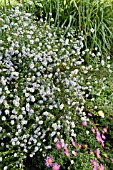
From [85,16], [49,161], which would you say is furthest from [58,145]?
[85,16]

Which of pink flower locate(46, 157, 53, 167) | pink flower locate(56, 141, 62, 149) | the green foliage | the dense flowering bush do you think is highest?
the green foliage

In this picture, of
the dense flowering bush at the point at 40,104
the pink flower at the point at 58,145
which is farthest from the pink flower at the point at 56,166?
the pink flower at the point at 58,145

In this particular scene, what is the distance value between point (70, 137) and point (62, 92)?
1.25ft

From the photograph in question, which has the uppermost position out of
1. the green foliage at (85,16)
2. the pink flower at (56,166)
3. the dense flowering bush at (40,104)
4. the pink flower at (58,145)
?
the green foliage at (85,16)

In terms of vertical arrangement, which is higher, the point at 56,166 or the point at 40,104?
the point at 40,104

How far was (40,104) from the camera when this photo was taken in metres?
2.91

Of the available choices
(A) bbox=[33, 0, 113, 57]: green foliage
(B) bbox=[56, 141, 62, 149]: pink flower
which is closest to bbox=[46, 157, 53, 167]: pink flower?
(B) bbox=[56, 141, 62, 149]: pink flower

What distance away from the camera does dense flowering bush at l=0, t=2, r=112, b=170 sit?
9.04 ft

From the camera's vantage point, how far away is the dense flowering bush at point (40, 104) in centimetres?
276

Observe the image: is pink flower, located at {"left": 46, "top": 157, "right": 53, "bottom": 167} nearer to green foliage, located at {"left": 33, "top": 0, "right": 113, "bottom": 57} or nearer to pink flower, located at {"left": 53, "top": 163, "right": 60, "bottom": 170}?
pink flower, located at {"left": 53, "top": 163, "right": 60, "bottom": 170}

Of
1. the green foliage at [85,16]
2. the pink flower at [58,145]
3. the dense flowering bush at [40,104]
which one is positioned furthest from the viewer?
the green foliage at [85,16]

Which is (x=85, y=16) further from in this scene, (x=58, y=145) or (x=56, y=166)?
(x=56, y=166)

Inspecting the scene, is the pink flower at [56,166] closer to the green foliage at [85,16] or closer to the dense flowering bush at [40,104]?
the dense flowering bush at [40,104]

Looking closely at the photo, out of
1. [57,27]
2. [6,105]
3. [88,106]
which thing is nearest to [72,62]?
→ [88,106]
